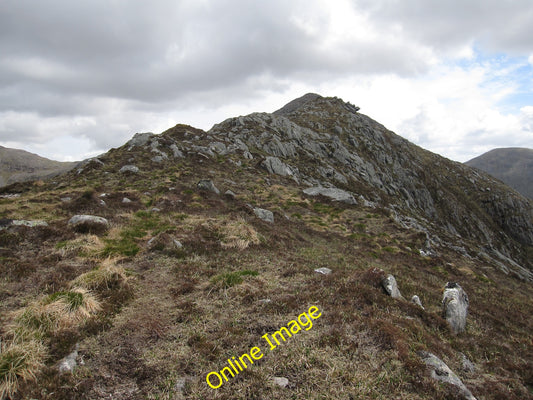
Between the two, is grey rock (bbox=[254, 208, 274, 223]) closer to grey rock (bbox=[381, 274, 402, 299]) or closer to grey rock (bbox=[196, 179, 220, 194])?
grey rock (bbox=[196, 179, 220, 194])

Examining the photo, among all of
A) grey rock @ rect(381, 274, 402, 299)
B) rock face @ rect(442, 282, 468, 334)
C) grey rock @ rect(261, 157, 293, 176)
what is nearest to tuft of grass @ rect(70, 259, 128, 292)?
grey rock @ rect(381, 274, 402, 299)

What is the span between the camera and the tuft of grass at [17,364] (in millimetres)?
5059

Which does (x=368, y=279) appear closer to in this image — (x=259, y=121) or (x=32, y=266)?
(x=32, y=266)

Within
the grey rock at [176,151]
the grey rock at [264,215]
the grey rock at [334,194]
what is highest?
the grey rock at [176,151]

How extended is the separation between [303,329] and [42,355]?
6.40 meters

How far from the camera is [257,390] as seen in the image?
5441 mm

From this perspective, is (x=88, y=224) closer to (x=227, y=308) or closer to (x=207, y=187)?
(x=227, y=308)

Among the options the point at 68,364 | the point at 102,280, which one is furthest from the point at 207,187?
the point at 68,364

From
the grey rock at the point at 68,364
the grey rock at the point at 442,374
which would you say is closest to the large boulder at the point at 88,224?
the grey rock at the point at 68,364

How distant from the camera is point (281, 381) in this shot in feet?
18.6

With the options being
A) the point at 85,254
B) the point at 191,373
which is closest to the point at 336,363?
the point at 191,373

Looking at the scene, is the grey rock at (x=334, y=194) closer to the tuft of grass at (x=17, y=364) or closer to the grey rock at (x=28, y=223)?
the grey rock at (x=28, y=223)

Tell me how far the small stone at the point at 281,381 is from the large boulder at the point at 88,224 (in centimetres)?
1330

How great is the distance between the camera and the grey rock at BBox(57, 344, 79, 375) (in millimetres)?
5664
